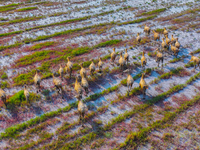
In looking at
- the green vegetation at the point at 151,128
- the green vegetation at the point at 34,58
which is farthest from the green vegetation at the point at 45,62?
the green vegetation at the point at 151,128

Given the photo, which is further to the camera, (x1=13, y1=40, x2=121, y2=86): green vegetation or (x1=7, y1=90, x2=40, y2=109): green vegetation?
(x1=13, y1=40, x2=121, y2=86): green vegetation

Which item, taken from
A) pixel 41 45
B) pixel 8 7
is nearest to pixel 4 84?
pixel 41 45

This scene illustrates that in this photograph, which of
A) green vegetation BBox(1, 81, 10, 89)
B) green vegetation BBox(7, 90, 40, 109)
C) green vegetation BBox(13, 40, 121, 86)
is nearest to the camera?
green vegetation BBox(7, 90, 40, 109)

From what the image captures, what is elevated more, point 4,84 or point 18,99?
point 4,84

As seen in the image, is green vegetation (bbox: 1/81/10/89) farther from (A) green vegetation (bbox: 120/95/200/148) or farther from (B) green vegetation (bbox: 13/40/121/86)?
(A) green vegetation (bbox: 120/95/200/148)

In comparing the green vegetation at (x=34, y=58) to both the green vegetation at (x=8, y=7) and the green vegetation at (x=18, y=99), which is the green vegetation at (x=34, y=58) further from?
the green vegetation at (x=8, y=7)

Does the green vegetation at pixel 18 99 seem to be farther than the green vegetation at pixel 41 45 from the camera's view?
No

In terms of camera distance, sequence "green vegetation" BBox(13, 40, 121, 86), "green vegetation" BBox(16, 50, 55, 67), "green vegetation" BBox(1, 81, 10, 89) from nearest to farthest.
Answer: "green vegetation" BBox(1, 81, 10, 89), "green vegetation" BBox(13, 40, 121, 86), "green vegetation" BBox(16, 50, 55, 67)

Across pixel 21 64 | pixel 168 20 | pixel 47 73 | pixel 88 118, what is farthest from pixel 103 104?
pixel 168 20

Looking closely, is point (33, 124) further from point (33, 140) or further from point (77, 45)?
point (77, 45)

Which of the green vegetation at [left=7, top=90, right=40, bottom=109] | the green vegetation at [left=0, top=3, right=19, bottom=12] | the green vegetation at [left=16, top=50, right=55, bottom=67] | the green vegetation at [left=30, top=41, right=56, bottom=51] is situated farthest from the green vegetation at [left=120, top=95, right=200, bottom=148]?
the green vegetation at [left=0, top=3, right=19, bottom=12]

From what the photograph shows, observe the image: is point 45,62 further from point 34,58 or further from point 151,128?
point 151,128

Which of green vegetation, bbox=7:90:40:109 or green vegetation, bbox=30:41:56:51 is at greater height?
green vegetation, bbox=30:41:56:51
